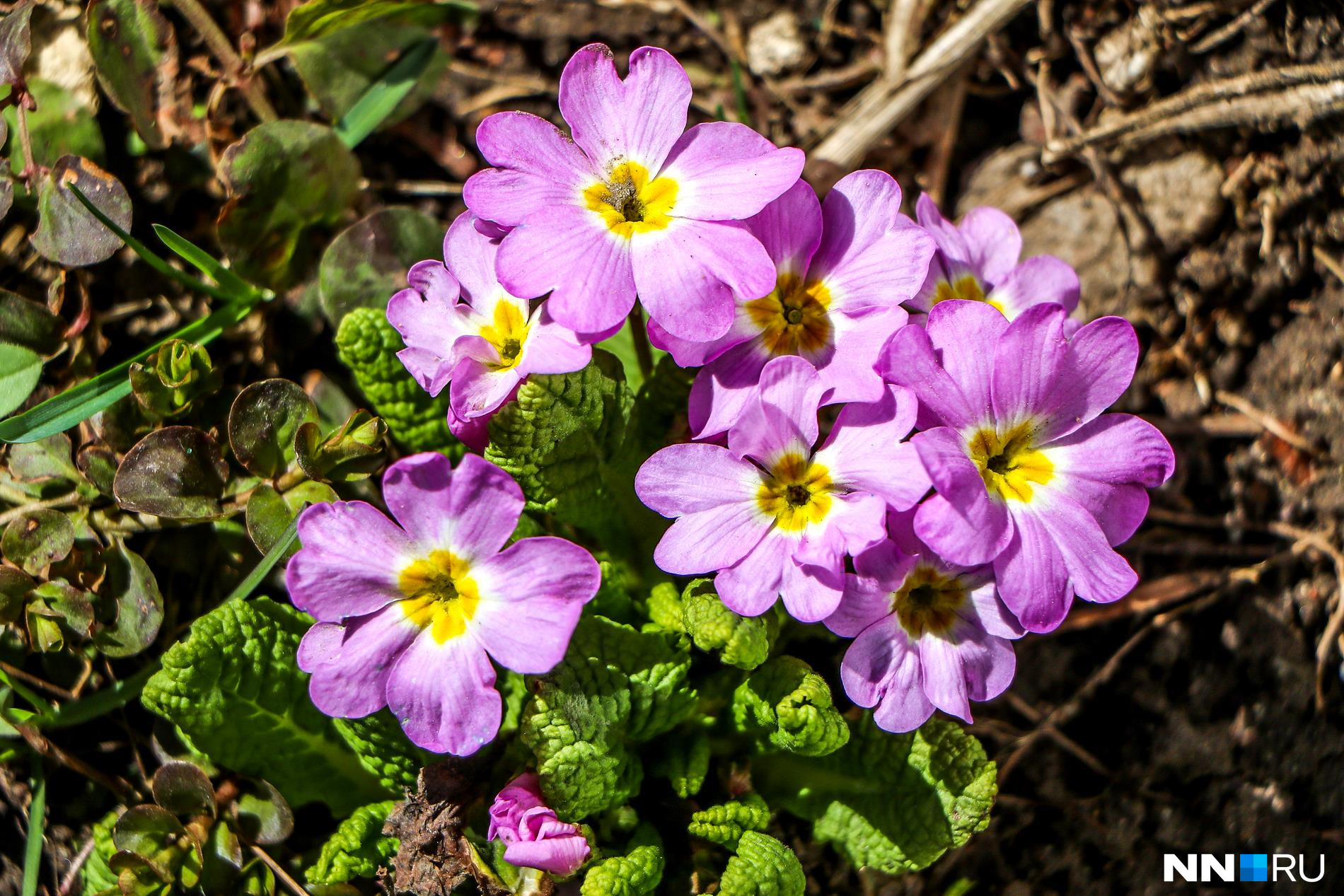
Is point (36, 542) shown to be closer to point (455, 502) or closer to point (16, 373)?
point (16, 373)

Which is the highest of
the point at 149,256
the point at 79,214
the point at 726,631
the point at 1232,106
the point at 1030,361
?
the point at 79,214

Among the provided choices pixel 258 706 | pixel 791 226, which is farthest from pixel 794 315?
pixel 258 706

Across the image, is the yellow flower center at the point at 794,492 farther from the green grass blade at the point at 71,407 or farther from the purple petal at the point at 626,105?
the green grass blade at the point at 71,407

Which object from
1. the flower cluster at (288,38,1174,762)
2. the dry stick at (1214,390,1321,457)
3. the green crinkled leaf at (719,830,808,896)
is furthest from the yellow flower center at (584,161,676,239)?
the dry stick at (1214,390,1321,457)

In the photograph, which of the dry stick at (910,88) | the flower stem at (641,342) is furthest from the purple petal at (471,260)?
the dry stick at (910,88)

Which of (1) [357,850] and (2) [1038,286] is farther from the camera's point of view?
(2) [1038,286]

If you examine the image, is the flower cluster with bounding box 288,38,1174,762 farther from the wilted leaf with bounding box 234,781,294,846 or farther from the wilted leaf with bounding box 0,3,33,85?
the wilted leaf with bounding box 0,3,33,85

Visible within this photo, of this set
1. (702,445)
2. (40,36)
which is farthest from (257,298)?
(702,445)
